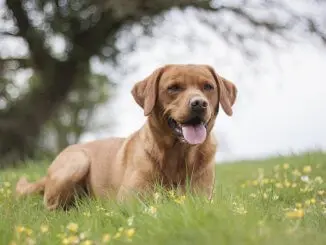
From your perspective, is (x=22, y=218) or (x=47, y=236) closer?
(x=47, y=236)

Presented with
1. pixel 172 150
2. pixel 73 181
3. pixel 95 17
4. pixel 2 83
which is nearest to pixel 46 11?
pixel 95 17

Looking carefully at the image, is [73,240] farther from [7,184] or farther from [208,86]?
[7,184]

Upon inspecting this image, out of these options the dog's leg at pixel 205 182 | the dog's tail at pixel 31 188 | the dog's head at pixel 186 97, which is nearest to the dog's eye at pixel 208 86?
the dog's head at pixel 186 97

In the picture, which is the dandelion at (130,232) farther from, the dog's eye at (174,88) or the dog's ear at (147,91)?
the dog's eye at (174,88)

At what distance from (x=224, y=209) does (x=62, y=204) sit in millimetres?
3125

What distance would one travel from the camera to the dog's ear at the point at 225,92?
17.9ft

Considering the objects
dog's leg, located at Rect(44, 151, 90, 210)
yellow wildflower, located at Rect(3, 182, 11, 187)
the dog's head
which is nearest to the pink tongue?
the dog's head

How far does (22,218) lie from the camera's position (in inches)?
178

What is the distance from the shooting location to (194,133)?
5.11 metres

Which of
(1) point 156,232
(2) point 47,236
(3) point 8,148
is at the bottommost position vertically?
(3) point 8,148

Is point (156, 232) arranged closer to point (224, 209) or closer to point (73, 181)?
point (224, 209)

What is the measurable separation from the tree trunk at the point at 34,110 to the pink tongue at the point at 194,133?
33.8 feet

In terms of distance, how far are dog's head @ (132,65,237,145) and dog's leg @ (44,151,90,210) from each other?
4.27 ft

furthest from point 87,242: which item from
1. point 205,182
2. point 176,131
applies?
point 205,182
